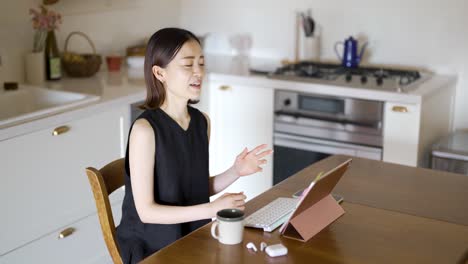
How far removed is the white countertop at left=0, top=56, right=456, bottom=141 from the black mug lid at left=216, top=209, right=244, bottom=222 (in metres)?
1.22

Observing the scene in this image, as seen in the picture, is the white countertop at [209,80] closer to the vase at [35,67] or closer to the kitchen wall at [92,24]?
the vase at [35,67]

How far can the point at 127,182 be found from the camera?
2.04 metres

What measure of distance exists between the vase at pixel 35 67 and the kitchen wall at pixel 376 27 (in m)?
1.28

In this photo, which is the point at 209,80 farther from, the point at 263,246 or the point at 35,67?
the point at 263,246

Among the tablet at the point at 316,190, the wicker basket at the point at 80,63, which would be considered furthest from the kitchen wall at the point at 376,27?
the tablet at the point at 316,190

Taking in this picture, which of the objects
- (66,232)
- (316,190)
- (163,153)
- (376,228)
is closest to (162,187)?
(163,153)

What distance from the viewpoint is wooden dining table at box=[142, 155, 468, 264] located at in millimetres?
1693

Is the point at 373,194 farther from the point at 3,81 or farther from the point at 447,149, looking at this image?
the point at 3,81

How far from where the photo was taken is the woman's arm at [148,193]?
1.86 meters

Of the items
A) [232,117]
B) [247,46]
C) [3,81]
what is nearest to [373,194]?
[232,117]

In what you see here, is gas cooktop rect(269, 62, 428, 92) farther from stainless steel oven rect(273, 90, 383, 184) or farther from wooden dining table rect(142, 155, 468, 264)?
wooden dining table rect(142, 155, 468, 264)

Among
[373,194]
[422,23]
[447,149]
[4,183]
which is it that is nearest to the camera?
[373,194]

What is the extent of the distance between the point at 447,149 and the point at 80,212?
1705mm

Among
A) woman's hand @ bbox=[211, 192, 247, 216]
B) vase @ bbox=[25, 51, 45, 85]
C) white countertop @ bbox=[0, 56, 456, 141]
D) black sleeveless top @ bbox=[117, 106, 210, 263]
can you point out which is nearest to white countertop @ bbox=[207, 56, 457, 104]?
white countertop @ bbox=[0, 56, 456, 141]
